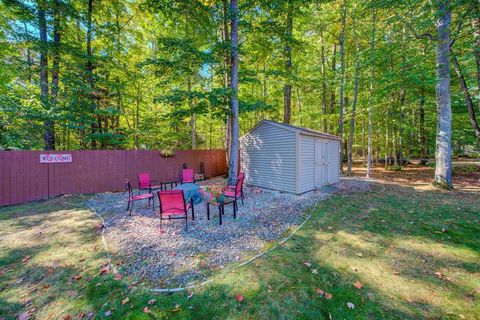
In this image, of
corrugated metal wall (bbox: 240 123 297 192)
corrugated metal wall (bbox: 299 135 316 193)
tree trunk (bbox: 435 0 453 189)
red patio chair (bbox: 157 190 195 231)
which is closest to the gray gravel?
red patio chair (bbox: 157 190 195 231)

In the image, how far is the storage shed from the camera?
703 cm

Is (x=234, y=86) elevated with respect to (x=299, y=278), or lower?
elevated

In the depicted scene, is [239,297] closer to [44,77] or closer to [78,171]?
[78,171]

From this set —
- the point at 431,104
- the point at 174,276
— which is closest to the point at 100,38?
the point at 174,276

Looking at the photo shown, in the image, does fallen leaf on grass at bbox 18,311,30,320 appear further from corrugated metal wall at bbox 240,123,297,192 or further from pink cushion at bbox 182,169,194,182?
corrugated metal wall at bbox 240,123,297,192

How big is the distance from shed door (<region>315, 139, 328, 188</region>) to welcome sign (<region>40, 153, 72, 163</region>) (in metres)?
9.72

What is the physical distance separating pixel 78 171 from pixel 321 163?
9920 millimetres

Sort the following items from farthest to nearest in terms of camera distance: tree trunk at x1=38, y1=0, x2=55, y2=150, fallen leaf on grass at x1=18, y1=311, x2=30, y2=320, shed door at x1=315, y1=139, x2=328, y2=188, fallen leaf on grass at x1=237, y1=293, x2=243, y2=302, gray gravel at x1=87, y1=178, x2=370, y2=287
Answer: shed door at x1=315, y1=139, x2=328, y2=188, tree trunk at x1=38, y1=0, x2=55, y2=150, gray gravel at x1=87, y1=178, x2=370, y2=287, fallen leaf on grass at x1=237, y1=293, x2=243, y2=302, fallen leaf on grass at x1=18, y1=311, x2=30, y2=320

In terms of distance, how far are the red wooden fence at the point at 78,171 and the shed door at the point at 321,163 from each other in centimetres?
681

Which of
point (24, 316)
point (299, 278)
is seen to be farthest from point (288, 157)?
point (24, 316)

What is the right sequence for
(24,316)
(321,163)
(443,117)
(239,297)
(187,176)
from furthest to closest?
(321,163)
(187,176)
(443,117)
(239,297)
(24,316)

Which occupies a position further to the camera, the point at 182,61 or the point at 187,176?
the point at 187,176

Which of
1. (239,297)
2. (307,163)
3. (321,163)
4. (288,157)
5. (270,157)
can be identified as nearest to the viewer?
(239,297)

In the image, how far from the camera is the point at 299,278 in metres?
2.62
